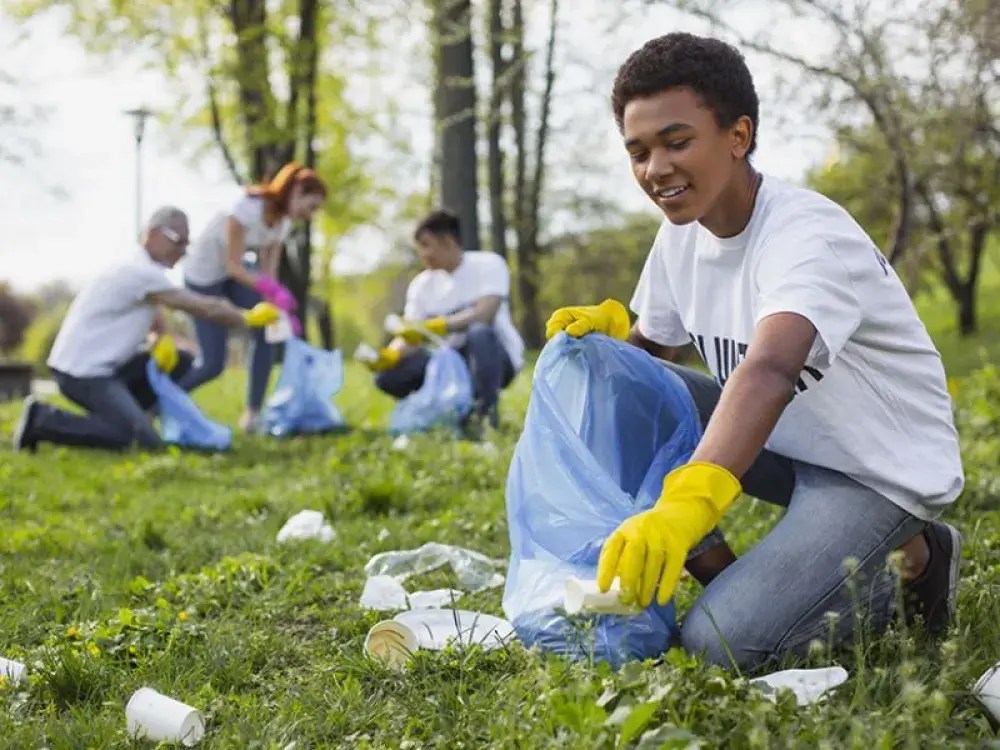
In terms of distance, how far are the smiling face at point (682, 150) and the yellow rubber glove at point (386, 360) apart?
3.92 m

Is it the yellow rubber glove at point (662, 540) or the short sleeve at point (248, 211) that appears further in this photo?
the short sleeve at point (248, 211)

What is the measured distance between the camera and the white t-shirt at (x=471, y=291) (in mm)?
5871

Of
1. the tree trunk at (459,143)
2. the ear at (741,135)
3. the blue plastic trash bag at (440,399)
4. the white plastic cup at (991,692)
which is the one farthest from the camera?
the tree trunk at (459,143)

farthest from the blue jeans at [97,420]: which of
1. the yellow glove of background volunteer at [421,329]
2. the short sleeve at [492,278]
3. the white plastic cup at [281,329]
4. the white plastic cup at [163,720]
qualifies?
the white plastic cup at [163,720]

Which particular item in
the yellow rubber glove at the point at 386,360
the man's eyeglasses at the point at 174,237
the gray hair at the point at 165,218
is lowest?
the yellow rubber glove at the point at 386,360

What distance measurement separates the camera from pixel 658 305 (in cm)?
258

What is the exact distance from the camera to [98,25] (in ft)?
46.5

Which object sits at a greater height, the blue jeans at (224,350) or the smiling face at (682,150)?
the smiling face at (682,150)

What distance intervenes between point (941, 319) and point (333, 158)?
9931 mm

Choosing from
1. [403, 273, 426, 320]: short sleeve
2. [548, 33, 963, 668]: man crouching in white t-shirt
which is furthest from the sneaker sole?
[403, 273, 426, 320]: short sleeve

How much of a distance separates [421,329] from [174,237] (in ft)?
4.39

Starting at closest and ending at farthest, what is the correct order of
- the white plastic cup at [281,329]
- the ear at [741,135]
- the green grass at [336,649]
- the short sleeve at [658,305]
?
the green grass at [336,649] < the ear at [741,135] < the short sleeve at [658,305] < the white plastic cup at [281,329]

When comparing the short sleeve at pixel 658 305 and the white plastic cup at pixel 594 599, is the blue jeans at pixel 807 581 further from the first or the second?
the short sleeve at pixel 658 305

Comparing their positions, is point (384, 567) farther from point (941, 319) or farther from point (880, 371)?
point (941, 319)
